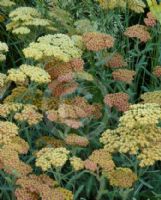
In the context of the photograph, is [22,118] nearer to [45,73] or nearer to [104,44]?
[45,73]

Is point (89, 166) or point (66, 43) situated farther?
point (66, 43)

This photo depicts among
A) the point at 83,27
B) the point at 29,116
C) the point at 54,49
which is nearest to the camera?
the point at 29,116

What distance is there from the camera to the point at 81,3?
9.85ft

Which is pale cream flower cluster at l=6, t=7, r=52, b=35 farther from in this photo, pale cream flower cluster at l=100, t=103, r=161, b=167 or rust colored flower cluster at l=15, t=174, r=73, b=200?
rust colored flower cluster at l=15, t=174, r=73, b=200

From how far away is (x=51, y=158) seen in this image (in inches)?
75.3

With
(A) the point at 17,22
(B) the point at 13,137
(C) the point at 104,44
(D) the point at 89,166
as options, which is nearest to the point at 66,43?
(C) the point at 104,44

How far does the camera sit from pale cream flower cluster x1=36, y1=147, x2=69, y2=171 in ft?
6.20

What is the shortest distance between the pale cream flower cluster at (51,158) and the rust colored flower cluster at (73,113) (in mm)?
149

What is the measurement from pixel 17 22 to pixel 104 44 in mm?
566

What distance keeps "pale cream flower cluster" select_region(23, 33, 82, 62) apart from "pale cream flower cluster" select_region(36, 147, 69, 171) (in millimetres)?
509

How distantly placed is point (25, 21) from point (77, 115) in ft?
2.60

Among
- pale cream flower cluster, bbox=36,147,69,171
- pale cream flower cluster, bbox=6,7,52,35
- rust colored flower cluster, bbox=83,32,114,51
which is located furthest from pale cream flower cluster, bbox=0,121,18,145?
pale cream flower cluster, bbox=6,7,52,35

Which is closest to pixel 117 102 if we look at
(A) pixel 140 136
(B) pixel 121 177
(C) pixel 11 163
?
(A) pixel 140 136

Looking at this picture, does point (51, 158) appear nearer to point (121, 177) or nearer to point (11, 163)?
point (11, 163)
